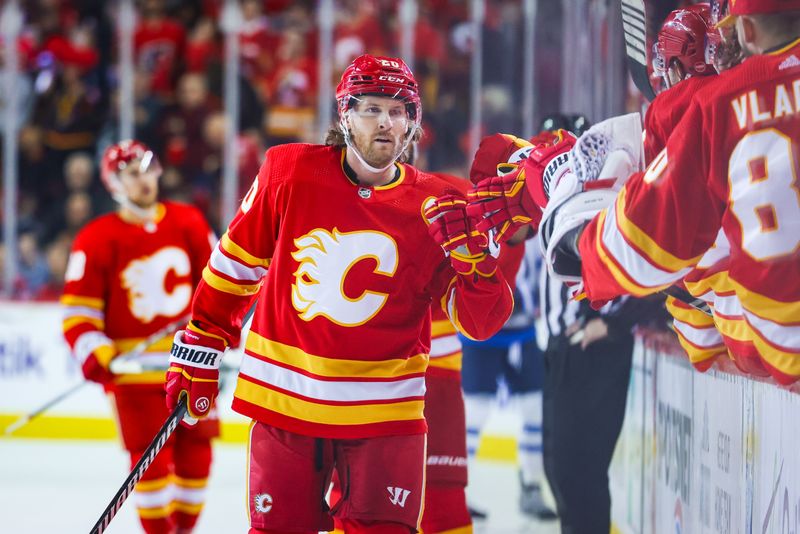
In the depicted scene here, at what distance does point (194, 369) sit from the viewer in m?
2.17

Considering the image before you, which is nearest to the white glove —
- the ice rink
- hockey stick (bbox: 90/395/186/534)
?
hockey stick (bbox: 90/395/186/534)

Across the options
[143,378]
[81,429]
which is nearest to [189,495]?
[143,378]

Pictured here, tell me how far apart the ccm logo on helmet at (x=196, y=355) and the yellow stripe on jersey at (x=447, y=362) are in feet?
2.72

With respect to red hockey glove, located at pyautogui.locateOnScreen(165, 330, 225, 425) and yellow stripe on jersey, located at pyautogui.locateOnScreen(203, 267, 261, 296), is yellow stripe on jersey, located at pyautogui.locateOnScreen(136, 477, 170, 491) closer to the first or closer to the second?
red hockey glove, located at pyautogui.locateOnScreen(165, 330, 225, 425)

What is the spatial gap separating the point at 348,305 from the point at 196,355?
1.11 feet

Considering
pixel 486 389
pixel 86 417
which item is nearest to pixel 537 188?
pixel 486 389

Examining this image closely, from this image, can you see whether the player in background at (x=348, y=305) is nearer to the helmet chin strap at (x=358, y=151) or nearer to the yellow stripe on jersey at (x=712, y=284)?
the helmet chin strap at (x=358, y=151)

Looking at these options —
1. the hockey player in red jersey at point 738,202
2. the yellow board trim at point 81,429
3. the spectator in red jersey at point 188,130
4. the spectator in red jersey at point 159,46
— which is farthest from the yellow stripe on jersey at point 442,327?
the spectator in red jersey at point 159,46

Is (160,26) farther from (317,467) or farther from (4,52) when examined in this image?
(317,467)

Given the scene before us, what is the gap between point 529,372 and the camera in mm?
4223

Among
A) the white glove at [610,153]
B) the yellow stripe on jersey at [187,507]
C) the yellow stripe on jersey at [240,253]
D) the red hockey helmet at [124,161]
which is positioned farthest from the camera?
the red hockey helmet at [124,161]

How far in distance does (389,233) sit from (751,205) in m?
0.79

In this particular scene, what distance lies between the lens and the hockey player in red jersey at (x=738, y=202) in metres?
1.43

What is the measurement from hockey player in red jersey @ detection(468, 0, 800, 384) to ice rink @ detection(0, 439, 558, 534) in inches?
93.0
